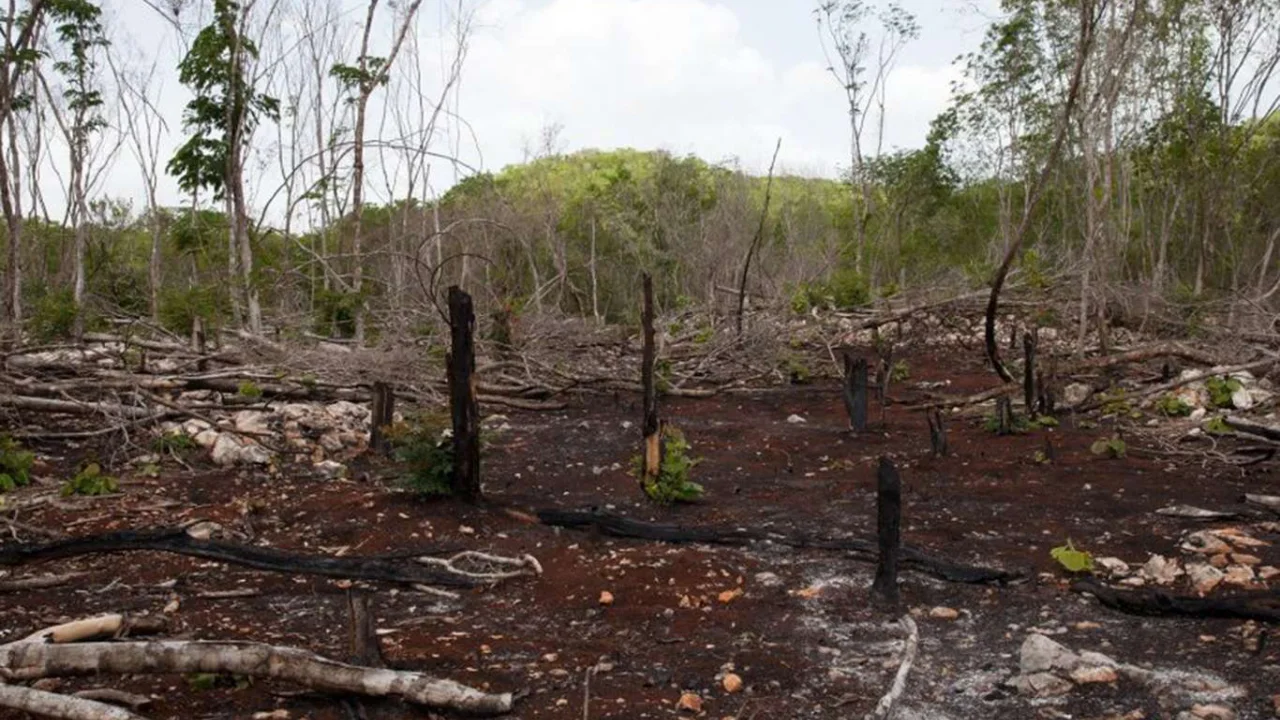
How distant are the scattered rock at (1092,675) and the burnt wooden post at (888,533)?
934 millimetres

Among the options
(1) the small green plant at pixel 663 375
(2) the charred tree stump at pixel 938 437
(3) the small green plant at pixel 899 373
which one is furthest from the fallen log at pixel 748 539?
(3) the small green plant at pixel 899 373

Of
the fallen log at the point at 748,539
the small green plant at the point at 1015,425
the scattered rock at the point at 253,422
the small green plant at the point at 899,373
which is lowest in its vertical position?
the fallen log at the point at 748,539

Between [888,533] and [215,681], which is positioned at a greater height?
[888,533]

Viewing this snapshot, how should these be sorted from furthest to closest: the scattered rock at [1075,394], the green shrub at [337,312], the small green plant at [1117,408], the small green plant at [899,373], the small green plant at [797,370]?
1. the small green plant at [899,373]
2. the small green plant at [797,370]
3. the green shrub at [337,312]
4. the scattered rock at [1075,394]
5. the small green plant at [1117,408]

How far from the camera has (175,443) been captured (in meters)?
7.11

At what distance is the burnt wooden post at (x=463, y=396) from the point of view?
18.7 feet

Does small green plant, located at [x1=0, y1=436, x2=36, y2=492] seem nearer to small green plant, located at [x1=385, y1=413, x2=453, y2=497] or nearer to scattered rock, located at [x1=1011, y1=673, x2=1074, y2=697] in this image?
small green plant, located at [x1=385, y1=413, x2=453, y2=497]

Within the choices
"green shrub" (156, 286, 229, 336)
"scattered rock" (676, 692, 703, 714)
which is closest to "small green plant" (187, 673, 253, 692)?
"scattered rock" (676, 692, 703, 714)

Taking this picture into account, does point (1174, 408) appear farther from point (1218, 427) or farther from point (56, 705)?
point (56, 705)

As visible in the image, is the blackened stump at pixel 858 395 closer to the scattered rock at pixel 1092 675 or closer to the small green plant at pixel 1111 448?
the small green plant at pixel 1111 448

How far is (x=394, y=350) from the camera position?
923cm

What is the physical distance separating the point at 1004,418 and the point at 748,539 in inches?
144

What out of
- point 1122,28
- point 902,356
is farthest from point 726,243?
point 1122,28

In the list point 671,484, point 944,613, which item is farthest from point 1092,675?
point 671,484
